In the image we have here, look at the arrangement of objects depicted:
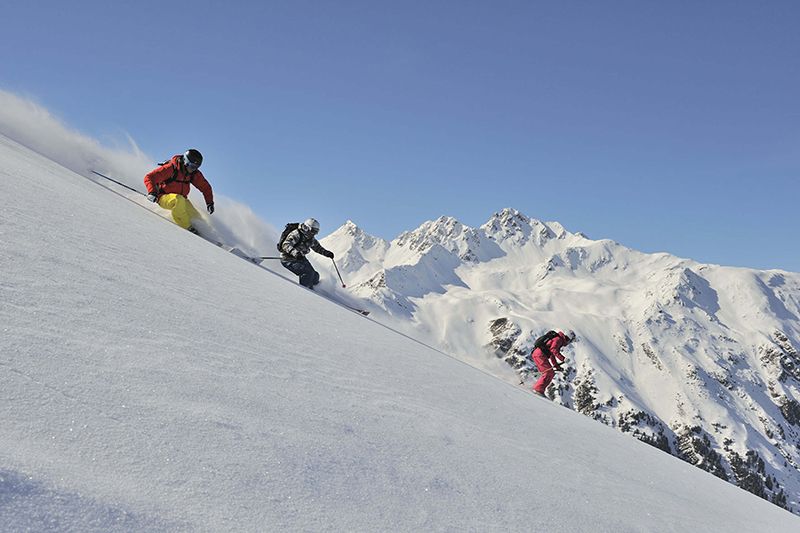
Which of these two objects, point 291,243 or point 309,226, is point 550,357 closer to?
point 309,226

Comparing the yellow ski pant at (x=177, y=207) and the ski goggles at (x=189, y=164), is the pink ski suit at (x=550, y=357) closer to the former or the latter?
the yellow ski pant at (x=177, y=207)

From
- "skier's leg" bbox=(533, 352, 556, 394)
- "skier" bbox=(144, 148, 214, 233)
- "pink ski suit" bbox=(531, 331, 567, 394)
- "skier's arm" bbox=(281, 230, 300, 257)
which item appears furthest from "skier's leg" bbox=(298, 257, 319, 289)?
"pink ski suit" bbox=(531, 331, 567, 394)

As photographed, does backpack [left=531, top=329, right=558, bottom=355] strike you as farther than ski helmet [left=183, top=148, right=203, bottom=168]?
Yes

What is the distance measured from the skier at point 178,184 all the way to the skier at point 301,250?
2.11 meters

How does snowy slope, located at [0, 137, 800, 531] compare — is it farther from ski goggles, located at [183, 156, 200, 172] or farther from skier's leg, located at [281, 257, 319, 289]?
skier's leg, located at [281, 257, 319, 289]

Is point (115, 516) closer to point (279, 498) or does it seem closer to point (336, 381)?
point (279, 498)

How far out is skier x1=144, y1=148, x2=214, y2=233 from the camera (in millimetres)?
11469

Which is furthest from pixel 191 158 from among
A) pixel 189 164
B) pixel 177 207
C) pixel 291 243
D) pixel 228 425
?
pixel 228 425

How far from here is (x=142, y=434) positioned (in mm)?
1955

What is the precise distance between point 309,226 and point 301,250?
73 cm

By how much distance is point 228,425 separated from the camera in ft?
7.70

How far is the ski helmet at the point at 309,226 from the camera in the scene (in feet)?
44.9

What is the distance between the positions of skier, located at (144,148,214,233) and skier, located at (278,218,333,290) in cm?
211

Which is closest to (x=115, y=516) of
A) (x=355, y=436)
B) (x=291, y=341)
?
(x=355, y=436)
